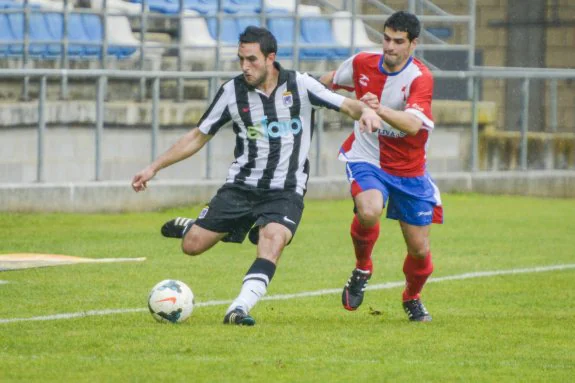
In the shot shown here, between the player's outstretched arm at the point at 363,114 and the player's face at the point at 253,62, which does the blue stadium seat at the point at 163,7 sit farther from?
the player's outstretched arm at the point at 363,114

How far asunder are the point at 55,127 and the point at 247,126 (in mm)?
7443

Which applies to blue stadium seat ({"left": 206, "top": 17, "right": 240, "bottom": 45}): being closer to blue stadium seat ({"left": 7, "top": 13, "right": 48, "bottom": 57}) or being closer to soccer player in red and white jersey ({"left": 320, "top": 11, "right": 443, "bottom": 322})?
blue stadium seat ({"left": 7, "top": 13, "right": 48, "bottom": 57})

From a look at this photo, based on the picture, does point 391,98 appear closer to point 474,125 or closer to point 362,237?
point 362,237

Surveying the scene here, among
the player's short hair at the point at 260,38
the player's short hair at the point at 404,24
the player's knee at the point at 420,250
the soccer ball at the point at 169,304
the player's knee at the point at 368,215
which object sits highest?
the player's short hair at the point at 404,24

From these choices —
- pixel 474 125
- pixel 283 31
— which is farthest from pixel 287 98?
pixel 283 31

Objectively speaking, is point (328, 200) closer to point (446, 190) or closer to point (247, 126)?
point (446, 190)

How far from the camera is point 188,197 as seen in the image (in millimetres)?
16531

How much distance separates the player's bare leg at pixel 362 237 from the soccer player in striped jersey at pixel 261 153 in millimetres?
389

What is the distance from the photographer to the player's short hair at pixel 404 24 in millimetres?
9078

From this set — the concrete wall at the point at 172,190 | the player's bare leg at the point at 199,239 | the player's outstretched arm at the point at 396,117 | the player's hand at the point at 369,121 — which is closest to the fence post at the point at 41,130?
the concrete wall at the point at 172,190

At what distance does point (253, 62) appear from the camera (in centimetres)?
889

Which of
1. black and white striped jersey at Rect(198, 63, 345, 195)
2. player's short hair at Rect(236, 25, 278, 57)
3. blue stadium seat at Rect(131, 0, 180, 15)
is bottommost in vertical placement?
black and white striped jersey at Rect(198, 63, 345, 195)

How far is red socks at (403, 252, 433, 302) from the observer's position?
370 inches

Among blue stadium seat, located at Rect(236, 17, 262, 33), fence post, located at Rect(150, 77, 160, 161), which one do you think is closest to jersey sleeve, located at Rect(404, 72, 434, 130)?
fence post, located at Rect(150, 77, 160, 161)
